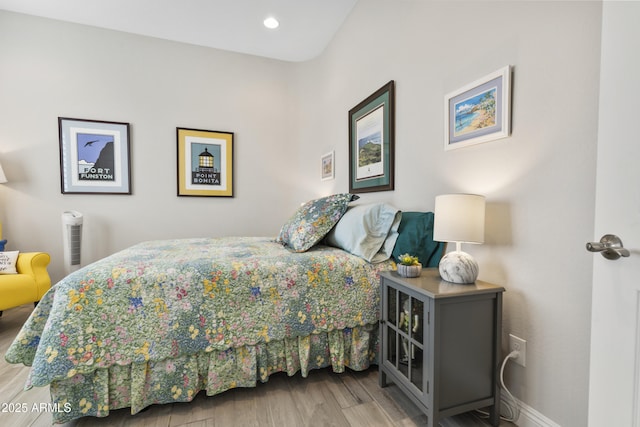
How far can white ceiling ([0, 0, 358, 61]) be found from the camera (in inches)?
103

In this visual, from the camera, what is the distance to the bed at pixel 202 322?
118cm

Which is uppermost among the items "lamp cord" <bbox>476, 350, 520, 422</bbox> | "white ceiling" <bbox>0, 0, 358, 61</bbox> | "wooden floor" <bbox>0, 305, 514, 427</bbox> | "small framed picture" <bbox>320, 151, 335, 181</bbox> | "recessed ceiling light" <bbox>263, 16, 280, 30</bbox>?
"white ceiling" <bbox>0, 0, 358, 61</bbox>

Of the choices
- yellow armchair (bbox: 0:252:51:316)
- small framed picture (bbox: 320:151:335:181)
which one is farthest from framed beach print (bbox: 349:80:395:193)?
yellow armchair (bbox: 0:252:51:316)

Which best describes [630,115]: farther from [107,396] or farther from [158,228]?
[158,228]

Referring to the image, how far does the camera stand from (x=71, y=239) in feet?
9.18

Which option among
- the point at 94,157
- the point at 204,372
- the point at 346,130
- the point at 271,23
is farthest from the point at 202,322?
the point at 271,23

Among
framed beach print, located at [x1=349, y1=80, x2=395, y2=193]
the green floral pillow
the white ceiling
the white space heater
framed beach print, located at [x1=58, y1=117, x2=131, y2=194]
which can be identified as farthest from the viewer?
framed beach print, located at [x1=58, y1=117, x2=131, y2=194]

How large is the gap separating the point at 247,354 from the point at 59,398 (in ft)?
2.53

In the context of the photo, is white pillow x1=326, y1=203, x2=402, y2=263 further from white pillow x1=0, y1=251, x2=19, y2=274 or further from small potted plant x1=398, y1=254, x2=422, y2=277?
white pillow x1=0, y1=251, x2=19, y2=274

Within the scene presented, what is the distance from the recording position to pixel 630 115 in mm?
734

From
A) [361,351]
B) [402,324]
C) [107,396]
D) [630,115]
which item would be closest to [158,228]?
[107,396]

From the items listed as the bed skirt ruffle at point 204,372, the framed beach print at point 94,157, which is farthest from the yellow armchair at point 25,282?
the bed skirt ruffle at point 204,372

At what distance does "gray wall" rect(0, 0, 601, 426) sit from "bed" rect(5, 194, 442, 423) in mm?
508

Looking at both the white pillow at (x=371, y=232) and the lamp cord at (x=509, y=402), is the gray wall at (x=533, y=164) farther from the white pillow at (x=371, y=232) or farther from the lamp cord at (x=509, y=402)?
the white pillow at (x=371, y=232)
